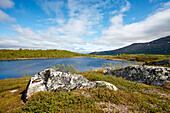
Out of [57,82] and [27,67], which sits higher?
[57,82]

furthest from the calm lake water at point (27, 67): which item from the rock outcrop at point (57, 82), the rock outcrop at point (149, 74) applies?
the rock outcrop at point (57, 82)

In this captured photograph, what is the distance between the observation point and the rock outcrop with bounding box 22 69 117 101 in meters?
13.7

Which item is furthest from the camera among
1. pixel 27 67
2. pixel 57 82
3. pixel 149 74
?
pixel 27 67

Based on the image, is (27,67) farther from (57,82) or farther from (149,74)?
(149,74)

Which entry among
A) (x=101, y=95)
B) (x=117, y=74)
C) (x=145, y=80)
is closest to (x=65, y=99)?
(x=101, y=95)

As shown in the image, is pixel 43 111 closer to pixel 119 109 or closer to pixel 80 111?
pixel 80 111

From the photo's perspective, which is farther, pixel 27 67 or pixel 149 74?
pixel 27 67

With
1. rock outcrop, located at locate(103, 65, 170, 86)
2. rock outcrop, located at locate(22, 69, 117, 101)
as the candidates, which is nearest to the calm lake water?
rock outcrop, located at locate(103, 65, 170, 86)

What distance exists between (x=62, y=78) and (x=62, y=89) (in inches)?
85.7

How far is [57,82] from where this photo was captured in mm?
14680

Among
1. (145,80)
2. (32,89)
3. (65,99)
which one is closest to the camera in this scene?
(65,99)

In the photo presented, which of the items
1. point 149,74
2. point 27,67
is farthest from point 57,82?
point 27,67

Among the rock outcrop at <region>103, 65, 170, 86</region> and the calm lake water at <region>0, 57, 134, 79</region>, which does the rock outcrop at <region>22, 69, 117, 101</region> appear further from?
the calm lake water at <region>0, 57, 134, 79</region>

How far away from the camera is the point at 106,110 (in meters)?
8.50
